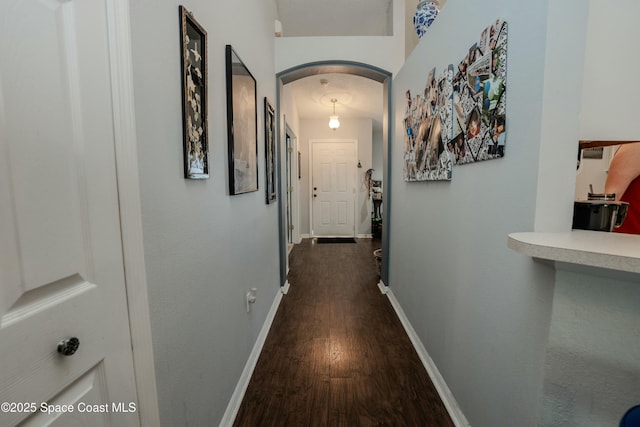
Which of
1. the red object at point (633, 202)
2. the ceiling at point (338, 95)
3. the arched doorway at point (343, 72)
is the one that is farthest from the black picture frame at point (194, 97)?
the ceiling at point (338, 95)

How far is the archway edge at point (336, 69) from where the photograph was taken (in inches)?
111

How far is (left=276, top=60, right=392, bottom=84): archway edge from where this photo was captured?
282 centimetres

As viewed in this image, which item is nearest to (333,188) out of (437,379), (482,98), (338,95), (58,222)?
(338,95)

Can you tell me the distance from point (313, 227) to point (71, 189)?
221 inches

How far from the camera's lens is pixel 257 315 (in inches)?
80.0

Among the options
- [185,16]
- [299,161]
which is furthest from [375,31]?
[185,16]

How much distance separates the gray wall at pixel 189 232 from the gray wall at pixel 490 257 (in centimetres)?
112

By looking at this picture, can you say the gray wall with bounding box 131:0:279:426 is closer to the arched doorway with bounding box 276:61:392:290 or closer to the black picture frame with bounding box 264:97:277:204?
the black picture frame with bounding box 264:97:277:204

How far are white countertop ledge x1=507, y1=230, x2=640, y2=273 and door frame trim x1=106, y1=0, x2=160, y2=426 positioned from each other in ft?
3.20

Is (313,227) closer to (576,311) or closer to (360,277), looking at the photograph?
(360,277)

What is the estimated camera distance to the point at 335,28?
11.8 feet

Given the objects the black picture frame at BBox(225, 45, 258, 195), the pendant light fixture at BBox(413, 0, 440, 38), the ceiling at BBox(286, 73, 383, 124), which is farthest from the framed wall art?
the ceiling at BBox(286, 73, 383, 124)

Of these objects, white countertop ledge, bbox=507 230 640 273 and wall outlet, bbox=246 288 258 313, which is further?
wall outlet, bbox=246 288 258 313

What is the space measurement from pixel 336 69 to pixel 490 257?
2.47 m
